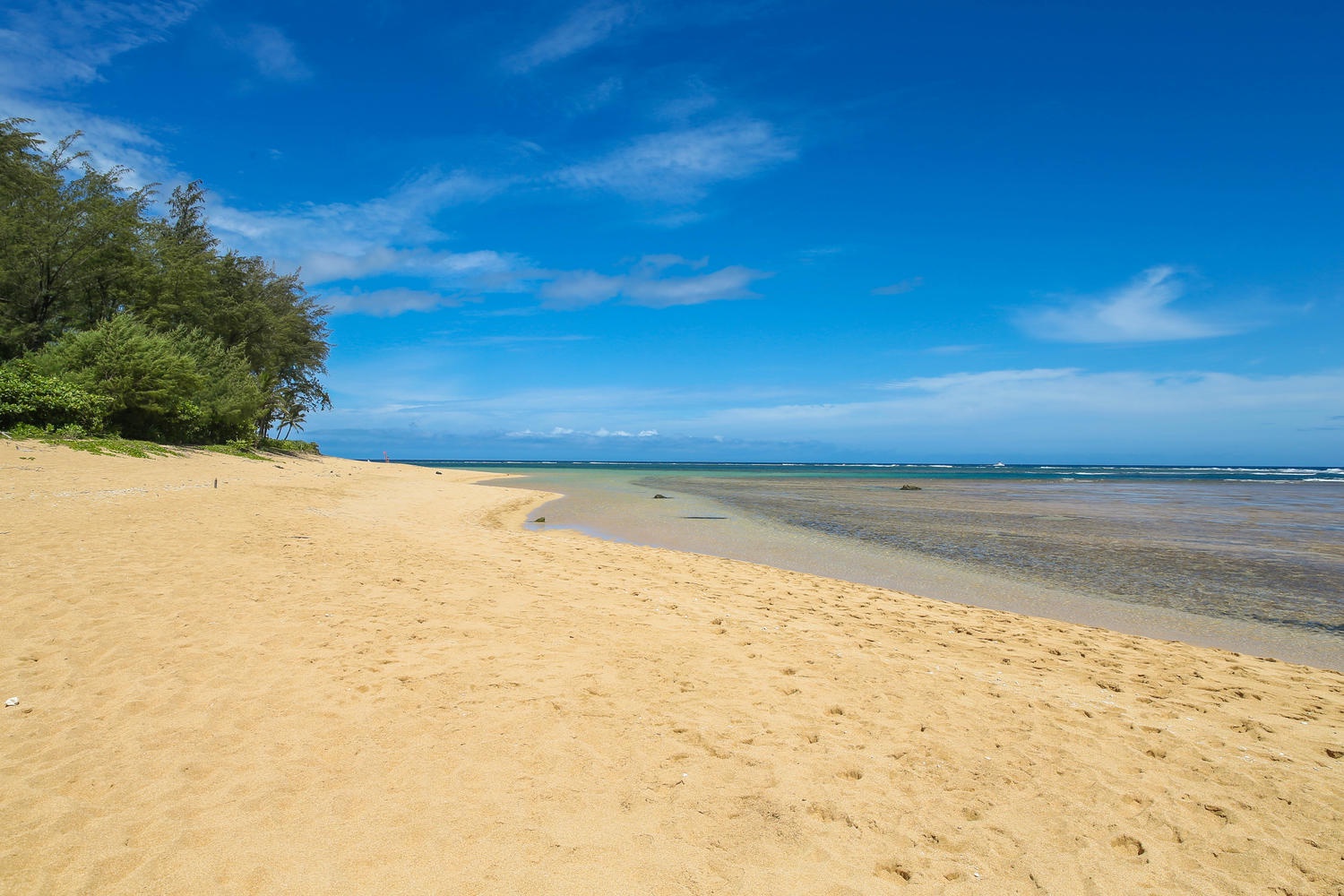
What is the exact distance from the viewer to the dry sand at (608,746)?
3305 mm

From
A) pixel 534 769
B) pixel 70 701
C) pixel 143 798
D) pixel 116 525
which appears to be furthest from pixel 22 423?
pixel 534 769

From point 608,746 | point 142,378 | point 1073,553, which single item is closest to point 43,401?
point 142,378

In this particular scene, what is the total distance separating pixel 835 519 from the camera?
2283 cm

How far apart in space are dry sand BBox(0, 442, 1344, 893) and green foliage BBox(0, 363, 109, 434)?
15616 mm

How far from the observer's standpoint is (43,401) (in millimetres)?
20094

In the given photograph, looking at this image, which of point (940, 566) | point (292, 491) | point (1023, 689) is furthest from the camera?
point (292, 491)

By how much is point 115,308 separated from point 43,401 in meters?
13.3

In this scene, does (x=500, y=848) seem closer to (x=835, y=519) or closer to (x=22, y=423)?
(x=835, y=519)

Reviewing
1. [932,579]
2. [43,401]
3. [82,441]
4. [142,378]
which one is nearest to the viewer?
[932,579]

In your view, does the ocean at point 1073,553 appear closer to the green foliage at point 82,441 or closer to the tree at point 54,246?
the green foliage at point 82,441

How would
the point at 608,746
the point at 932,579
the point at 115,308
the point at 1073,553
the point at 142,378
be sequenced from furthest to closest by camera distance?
the point at 115,308, the point at 142,378, the point at 1073,553, the point at 932,579, the point at 608,746

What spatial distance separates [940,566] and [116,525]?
15.4 metres

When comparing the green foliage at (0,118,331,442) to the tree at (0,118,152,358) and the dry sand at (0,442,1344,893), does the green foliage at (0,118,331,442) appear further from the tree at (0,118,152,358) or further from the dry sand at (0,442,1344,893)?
the dry sand at (0,442,1344,893)

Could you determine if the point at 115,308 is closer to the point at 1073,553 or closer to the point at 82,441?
the point at 82,441
